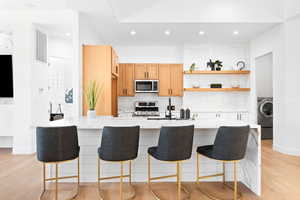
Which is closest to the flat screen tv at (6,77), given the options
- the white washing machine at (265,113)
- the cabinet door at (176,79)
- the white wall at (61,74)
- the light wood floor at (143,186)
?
the white wall at (61,74)

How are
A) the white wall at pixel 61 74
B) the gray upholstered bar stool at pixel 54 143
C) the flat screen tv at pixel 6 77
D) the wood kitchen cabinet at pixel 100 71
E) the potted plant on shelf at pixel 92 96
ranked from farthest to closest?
1. the white wall at pixel 61 74
2. the flat screen tv at pixel 6 77
3. the wood kitchen cabinet at pixel 100 71
4. the potted plant on shelf at pixel 92 96
5. the gray upholstered bar stool at pixel 54 143

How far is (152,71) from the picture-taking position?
5961mm

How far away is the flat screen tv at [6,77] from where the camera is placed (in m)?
4.88

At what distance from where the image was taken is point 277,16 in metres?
4.52

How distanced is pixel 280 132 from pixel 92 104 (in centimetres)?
403

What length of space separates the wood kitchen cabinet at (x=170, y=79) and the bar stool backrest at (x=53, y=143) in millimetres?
3906

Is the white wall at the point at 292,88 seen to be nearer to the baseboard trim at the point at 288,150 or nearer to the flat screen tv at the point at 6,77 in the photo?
the baseboard trim at the point at 288,150

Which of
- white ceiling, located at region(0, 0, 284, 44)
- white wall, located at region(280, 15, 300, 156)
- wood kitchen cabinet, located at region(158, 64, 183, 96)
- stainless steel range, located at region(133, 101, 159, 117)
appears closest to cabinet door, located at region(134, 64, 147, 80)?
wood kitchen cabinet, located at region(158, 64, 183, 96)

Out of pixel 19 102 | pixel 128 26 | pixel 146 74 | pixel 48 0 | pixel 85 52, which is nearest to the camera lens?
pixel 48 0

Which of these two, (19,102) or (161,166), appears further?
(19,102)

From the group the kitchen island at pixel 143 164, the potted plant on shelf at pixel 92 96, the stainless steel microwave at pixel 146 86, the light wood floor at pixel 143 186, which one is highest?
the stainless steel microwave at pixel 146 86

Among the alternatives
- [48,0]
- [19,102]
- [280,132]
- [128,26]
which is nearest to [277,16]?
[280,132]

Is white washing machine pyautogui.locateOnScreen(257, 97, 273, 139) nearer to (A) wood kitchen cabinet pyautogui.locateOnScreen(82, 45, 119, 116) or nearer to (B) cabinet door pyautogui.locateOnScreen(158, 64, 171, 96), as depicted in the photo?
(B) cabinet door pyautogui.locateOnScreen(158, 64, 171, 96)

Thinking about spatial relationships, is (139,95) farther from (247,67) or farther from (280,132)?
(280,132)
